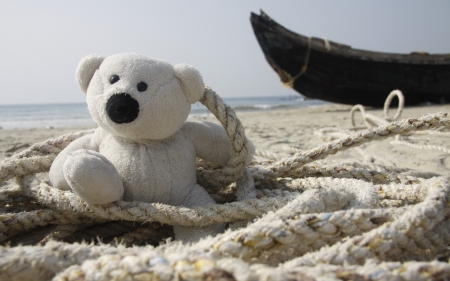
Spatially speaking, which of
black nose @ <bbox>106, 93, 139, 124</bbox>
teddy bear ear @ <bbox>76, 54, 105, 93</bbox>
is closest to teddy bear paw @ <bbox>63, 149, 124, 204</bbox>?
black nose @ <bbox>106, 93, 139, 124</bbox>

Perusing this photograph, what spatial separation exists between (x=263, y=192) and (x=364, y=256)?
0.42 metres

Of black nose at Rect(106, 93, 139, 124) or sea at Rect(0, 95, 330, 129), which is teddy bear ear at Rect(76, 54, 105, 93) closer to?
black nose at Rect(106, 93, 139, 124)

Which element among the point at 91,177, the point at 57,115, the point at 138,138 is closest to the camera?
the point at 91,177

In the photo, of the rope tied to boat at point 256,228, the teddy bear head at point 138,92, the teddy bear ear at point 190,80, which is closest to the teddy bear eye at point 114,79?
the teddy bear head at point 138,92

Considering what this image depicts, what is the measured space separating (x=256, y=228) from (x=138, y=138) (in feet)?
1.32

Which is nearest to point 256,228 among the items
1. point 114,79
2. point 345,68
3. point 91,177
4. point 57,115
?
point 91,177

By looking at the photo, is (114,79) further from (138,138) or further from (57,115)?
(57,115)

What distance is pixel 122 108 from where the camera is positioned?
2.37 feet

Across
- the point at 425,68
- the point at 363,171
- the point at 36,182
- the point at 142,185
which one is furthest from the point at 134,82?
the point at 425,68

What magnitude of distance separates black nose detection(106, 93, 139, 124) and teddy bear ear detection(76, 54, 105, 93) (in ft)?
0.45

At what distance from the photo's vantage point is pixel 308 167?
1061 mm

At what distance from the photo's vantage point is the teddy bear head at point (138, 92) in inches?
A: 29.0

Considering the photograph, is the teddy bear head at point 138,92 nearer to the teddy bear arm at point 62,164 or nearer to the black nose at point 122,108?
the black nose at point 122,108

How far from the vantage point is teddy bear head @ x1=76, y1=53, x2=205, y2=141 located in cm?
74
